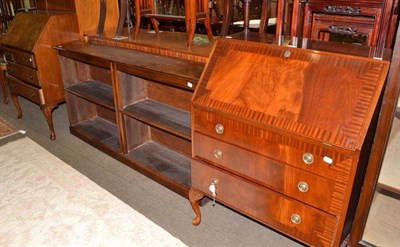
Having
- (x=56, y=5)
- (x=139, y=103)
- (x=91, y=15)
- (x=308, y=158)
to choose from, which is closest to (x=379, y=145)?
(x=308, y=158)

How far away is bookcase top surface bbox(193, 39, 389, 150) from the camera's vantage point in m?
1.22

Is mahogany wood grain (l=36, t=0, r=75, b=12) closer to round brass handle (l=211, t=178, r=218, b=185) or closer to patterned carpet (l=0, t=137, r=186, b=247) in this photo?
patterned carpet (l=0, t=137, r=186, b=247)

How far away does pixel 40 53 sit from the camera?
9.26 ft

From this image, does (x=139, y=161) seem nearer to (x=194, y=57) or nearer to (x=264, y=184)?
(x=194, y=57)

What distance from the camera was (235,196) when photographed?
64.9 inches

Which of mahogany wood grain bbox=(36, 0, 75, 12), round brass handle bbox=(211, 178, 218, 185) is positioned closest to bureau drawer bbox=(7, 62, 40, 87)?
mahogany wood grain bbox=(36, 0, 75, 12)

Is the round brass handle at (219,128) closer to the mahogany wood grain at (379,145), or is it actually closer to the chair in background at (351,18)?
the mahogany wood grain at (379,145)

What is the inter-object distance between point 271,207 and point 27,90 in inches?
98.0

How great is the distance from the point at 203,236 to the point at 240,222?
9.7 inches

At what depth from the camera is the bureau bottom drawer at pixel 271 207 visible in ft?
4.58

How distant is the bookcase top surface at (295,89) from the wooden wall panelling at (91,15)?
1687mm

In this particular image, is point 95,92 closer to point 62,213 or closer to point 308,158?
point 62,213

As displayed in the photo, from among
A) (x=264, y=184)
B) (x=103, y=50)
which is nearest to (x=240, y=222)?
(x=264, y=184)

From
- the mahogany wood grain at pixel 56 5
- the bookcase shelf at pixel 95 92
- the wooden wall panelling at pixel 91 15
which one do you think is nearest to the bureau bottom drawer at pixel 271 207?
the bookcase shelf at pixel 95 92
